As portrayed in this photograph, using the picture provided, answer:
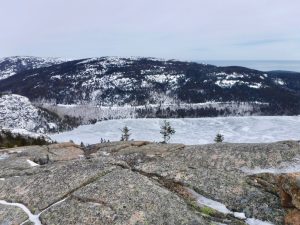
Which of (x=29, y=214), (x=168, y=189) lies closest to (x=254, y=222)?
(x=168, y=189)

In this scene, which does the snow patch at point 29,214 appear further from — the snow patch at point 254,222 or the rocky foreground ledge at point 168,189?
the snow patch at point 254,222

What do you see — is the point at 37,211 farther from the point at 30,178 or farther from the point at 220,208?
the point at 220,208

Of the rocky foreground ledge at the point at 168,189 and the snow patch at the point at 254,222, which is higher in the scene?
the rocky foreground ledge at the point at 168,189

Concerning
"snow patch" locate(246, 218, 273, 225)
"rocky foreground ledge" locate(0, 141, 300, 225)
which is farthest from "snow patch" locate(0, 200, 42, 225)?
"snow patch" locate(246, 218, 273, 225)

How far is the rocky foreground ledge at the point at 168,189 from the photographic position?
14.1 meters

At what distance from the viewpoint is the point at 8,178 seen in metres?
19.3

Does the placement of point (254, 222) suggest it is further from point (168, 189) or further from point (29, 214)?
point (29, 214)

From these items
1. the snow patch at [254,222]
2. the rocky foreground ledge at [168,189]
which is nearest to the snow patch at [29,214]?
the rocky foreground ledge at [168,189]

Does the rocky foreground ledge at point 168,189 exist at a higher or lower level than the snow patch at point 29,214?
higher

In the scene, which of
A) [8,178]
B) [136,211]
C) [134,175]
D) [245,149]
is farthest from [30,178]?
[245,149]

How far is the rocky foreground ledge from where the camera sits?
46.3ft

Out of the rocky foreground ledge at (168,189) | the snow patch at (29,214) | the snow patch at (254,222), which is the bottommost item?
the snow patch at (29,214)

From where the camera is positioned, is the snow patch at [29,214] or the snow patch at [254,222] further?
the snow patch at [29,214]

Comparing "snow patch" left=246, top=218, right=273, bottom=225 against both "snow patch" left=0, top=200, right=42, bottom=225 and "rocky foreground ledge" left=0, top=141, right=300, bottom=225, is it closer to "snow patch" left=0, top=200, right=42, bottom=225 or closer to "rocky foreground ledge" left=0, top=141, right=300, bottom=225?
"rocky foreground ledge" left=0, top=141, right=300, bottom=225
